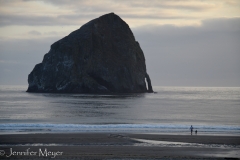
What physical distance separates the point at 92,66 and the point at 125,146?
14483 cm

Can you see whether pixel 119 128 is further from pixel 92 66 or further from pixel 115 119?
pixel 92 66

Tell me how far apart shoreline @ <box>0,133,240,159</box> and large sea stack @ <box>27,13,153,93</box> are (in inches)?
5188

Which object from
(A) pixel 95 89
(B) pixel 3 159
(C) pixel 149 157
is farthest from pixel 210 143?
(A) pixel 95 89

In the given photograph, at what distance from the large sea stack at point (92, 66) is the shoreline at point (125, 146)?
131770mm

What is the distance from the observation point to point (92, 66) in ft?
566

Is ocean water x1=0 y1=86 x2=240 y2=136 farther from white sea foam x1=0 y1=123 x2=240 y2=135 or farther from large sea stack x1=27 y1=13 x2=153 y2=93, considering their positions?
large sea stack x1=27 y1=13 x2=153 y2=93

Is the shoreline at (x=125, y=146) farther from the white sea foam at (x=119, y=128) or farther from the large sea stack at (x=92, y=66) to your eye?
the large sea stack at (x=92, y=66)

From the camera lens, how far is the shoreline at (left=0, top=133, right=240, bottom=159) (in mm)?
25094

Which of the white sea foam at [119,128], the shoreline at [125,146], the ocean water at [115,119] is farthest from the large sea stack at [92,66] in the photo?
the shoreline at [125,146]

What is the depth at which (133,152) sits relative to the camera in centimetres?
2614

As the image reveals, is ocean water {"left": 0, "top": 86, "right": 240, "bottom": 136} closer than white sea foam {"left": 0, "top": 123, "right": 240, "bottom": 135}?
No

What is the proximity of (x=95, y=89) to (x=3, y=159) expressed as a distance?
143 m

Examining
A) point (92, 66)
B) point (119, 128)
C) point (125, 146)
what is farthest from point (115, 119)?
point (92, 66)

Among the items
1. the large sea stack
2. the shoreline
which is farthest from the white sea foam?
the large sea stack
